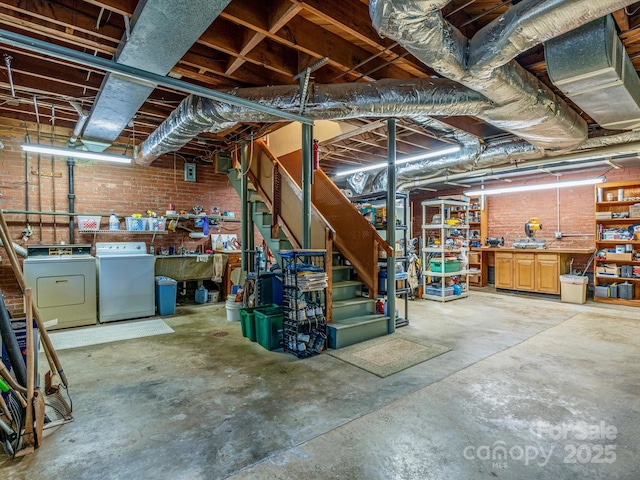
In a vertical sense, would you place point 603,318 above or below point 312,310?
below

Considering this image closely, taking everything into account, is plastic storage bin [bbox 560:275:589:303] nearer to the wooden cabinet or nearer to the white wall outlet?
the wooden cabinet

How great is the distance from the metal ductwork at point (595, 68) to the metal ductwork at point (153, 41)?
8.52 ft

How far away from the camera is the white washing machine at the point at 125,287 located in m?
5.15

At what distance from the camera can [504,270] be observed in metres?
8.10

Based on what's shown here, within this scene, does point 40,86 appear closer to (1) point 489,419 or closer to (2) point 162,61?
(2) point 162,61

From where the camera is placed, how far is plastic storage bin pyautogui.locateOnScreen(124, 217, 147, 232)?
20.2 ft

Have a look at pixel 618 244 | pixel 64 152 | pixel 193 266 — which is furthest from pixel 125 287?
pixel 618 244

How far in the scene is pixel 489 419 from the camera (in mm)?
2447

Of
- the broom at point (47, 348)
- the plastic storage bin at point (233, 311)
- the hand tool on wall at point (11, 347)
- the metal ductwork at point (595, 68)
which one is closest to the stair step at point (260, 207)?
the plastic storage bin at point (233, 311)

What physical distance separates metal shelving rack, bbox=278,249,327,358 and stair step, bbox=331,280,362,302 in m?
0.53

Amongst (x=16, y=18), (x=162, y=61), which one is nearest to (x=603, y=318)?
(x=162, y=61)

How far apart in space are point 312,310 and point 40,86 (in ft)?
13.8

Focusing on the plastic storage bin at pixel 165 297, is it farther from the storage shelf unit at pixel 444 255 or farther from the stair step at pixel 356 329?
the storage shelf unit at pixel 444 255

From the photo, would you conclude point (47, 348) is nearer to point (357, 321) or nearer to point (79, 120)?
point (357, 321)
